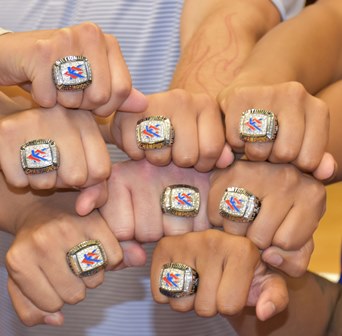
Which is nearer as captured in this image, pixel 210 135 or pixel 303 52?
pixel 210 135

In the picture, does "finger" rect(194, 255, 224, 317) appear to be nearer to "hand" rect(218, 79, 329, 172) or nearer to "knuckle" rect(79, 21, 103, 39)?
"hand" rect(218, 79, 329, 172)

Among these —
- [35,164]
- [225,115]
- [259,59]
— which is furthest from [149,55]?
[35,164]

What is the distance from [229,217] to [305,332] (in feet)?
1.08

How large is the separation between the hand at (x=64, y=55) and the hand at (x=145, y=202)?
147 mm

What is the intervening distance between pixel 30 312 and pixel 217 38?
53 centimetres

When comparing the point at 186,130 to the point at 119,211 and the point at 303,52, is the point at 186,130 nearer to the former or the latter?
the point at 119,211

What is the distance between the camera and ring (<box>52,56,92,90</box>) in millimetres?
955

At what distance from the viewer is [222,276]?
1.02 m

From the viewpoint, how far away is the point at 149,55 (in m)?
1.35

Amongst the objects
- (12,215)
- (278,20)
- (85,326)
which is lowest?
(85,326)

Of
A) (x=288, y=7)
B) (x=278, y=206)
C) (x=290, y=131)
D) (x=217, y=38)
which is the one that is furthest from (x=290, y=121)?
(x=288, y=7)

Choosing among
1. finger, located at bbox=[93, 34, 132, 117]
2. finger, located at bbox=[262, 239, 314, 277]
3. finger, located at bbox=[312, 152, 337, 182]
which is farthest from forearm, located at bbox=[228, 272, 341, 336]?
finger, located at bbox=[93, 34, 132, 117]

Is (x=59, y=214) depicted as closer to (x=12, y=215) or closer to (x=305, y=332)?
(x=12, y=215)

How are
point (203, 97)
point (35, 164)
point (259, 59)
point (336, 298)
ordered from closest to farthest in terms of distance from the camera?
point (35, 164), point (203, 97), point (259, 59), point (336, 298)
